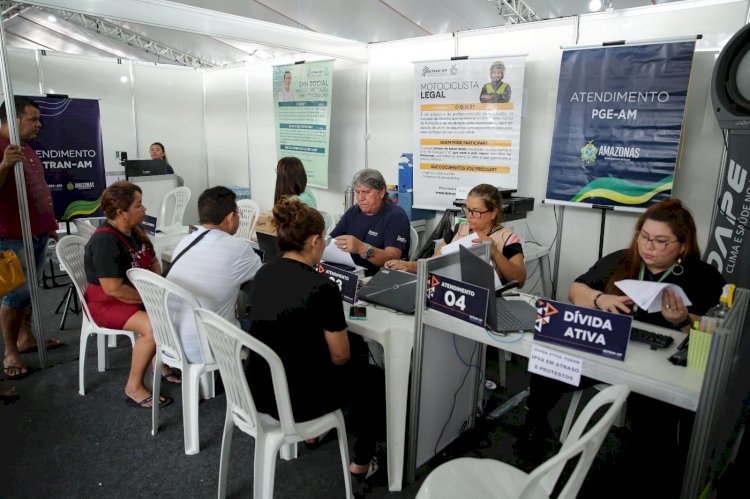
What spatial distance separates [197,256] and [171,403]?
0.99 meters

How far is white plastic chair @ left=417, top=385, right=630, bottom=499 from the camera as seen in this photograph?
3.37 ft

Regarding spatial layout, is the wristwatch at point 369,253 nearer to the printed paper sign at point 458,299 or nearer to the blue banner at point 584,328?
the printed paper sign at point 458,299

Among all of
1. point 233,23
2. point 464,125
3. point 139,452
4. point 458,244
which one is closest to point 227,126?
point 233,23

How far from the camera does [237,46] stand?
6879mm

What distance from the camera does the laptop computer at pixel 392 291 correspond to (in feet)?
6.63

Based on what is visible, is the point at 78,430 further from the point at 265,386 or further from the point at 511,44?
the point at 511,44

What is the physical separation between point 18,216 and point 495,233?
9.24ft

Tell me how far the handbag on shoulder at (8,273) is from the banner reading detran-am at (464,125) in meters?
2.99

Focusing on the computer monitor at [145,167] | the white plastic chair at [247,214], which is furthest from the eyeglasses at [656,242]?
the computer monitor at [145,167]

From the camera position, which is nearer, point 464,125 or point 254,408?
point 254,408

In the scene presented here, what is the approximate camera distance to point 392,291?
7.01 ft

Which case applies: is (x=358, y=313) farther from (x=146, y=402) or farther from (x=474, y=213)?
(x=146, y=402)

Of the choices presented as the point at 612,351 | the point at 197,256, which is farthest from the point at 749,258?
the point at 197,256

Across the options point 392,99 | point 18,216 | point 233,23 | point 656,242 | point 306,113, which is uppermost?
point 233,23
